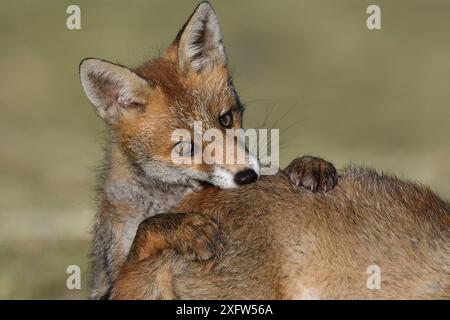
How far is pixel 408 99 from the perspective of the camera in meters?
21.5

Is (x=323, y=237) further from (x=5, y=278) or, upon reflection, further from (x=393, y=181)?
(x=5, y=278)

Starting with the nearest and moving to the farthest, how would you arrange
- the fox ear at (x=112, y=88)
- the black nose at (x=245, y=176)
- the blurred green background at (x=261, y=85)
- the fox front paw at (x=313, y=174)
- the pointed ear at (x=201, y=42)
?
1. the fox front paw at (x=313, y=174)
2. the black nose at (x=245, y=176)
3. the fox ear at (x=112, y=88)
4. the pointed ear at (x=201, y=42)
5. the blurred green background at (x=261, y=85)

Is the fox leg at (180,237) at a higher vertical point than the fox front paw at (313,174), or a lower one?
lower

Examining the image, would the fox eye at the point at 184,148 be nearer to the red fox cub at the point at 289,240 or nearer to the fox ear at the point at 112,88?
the red fox cub at the point at 289,240

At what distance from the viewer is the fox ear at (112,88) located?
807cm

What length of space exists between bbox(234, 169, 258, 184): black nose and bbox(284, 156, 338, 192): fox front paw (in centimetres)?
22

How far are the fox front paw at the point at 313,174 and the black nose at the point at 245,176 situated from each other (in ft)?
0.73

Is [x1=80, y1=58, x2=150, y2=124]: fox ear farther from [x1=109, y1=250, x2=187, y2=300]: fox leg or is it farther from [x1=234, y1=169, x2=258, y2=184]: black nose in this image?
[x1=109, y1=250, x2=187, y2=300]: fox leg

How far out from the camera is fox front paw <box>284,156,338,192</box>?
680cm

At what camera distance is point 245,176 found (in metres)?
7.22

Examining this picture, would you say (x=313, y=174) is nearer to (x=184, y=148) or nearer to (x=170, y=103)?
(x=184, y=148)

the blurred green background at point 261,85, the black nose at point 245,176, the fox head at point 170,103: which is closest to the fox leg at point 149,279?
the black nose at point 245,176

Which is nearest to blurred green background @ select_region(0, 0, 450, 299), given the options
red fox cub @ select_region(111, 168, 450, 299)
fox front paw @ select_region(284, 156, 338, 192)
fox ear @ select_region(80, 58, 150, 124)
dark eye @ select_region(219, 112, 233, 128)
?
fox ear @ select_region(80, 58, 150, 124)
